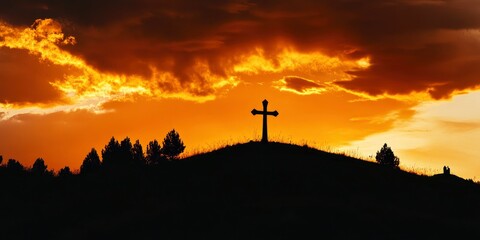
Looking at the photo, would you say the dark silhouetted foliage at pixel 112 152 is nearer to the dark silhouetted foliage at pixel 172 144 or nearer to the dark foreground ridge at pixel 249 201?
the dark silhouetted foliage at pixel 172 144

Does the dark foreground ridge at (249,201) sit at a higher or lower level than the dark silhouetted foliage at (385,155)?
lower

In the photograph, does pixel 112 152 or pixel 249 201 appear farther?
pixel 112 152

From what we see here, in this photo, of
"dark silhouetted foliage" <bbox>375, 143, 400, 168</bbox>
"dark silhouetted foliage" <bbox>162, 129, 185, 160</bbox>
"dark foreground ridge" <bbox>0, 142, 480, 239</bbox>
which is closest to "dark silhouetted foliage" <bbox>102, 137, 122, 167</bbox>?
"dark silhouetted foliage" <bbox>162, 129, 185, 160</bbox>

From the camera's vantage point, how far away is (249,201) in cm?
2850

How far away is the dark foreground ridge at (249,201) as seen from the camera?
2516 centimetres

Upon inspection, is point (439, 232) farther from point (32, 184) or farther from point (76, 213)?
point (32, 184)

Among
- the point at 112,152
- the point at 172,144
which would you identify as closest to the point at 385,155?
the point at 172,144

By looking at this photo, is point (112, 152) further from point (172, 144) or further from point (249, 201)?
point (249, 201)

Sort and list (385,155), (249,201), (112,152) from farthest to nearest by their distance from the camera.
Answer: (112,152) < (385,155) < (249,201)

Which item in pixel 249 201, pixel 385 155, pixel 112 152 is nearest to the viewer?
pixel 249 201

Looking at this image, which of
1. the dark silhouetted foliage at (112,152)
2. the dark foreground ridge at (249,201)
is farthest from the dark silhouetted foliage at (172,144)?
the dark foreground ridge at (249,201)

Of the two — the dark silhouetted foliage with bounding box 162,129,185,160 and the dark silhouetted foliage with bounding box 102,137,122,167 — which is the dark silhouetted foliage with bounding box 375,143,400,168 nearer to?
the dark silhouetted foliage with bounding box 162,129,185,160

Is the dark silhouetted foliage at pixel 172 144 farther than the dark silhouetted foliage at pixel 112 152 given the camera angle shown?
No

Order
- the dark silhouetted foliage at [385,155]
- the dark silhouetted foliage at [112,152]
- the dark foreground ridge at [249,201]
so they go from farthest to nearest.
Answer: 1. the dark silhouetted foliage at [112,152]
2. the dark silhouetted foliage at [385,155]
3. the dark foreground ridge at [249,201]
